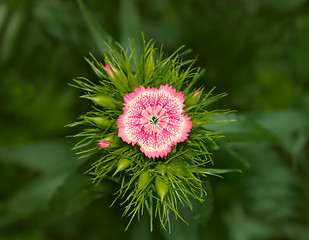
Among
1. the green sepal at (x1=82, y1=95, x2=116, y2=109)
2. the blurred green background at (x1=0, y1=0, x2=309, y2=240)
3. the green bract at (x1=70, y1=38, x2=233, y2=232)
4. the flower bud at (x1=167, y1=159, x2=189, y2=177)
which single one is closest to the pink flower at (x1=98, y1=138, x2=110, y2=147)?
the green bract at (x1=70, y1=38, x2=233, y2=232)

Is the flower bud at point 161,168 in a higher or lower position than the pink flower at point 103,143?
higher

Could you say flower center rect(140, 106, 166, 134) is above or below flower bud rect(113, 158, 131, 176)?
above

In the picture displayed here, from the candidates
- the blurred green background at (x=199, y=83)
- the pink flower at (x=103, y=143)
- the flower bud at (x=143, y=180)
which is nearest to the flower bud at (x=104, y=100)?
the pink flower at (x=103, y=143)

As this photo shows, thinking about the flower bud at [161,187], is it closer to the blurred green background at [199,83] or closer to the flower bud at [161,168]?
the flower bud at [161,168]

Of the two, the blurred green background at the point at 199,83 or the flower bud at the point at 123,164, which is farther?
the blurred green background at the point at 199,83

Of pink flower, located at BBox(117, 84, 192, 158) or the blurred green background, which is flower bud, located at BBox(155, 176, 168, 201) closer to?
pink flower, located at BBox(117, 84, 192, 158)

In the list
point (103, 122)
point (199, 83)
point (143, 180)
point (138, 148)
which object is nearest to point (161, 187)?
point (143, 180)

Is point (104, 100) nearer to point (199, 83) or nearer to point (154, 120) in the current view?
point (154, 120)

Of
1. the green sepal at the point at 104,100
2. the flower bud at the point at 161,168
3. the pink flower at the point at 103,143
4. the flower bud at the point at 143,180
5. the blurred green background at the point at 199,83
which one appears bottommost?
the flower bud at the point at 143,180
